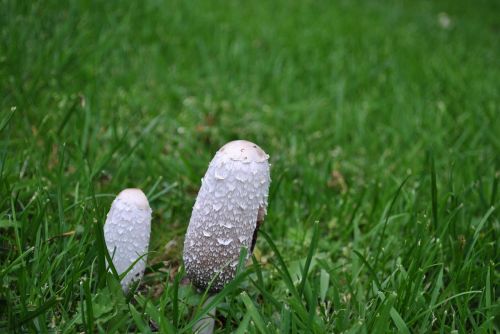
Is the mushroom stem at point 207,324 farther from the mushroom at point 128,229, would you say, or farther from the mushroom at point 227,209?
the mushroom at point 128,229

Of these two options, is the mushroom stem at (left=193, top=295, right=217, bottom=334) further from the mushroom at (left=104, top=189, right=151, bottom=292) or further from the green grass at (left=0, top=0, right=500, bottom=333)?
the mushroom at (left=104, top=189, right=151, bottom=292)

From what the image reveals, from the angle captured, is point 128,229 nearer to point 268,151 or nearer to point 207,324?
point 207,324

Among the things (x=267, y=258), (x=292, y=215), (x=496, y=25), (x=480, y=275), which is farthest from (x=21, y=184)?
(x=496, y=25)

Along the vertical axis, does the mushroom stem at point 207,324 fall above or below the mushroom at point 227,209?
below

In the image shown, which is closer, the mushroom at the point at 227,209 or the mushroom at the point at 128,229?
the mushroom at the point at 227,209

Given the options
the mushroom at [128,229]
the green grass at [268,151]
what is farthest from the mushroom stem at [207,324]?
the mushroom at [128,229]

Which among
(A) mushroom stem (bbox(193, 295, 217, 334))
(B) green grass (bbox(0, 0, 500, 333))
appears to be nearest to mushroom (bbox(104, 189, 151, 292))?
(B) green grass (bbox(0, 0, 500, 333))

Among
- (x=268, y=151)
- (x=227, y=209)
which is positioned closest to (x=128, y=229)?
(x=227, y=209)
